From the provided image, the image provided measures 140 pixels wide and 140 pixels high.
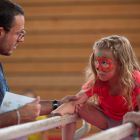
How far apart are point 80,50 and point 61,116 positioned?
101 inches

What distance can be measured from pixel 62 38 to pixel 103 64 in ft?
7.76

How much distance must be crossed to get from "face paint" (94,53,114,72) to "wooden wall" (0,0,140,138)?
84.9 inches

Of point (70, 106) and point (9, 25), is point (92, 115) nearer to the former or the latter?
point (70, 106)

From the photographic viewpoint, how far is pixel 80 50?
354 centimetres

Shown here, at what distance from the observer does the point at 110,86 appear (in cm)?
140

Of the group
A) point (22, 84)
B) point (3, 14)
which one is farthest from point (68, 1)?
point (3, 14)

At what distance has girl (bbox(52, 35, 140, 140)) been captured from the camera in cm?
129

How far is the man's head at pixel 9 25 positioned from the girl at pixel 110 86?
0.48 m

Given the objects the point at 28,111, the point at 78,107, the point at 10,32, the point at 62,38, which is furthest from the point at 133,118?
the point at 62,38

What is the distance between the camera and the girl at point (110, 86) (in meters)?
1.29

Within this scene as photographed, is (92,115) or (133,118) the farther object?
(92,115)

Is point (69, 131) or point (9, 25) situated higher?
point (9, 25)

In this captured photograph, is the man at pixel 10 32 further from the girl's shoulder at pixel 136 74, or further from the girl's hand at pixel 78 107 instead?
the girl's shoulder at pixel 136 74

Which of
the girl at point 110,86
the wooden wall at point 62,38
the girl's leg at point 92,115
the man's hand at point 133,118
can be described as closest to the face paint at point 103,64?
the girl at point 110,86
